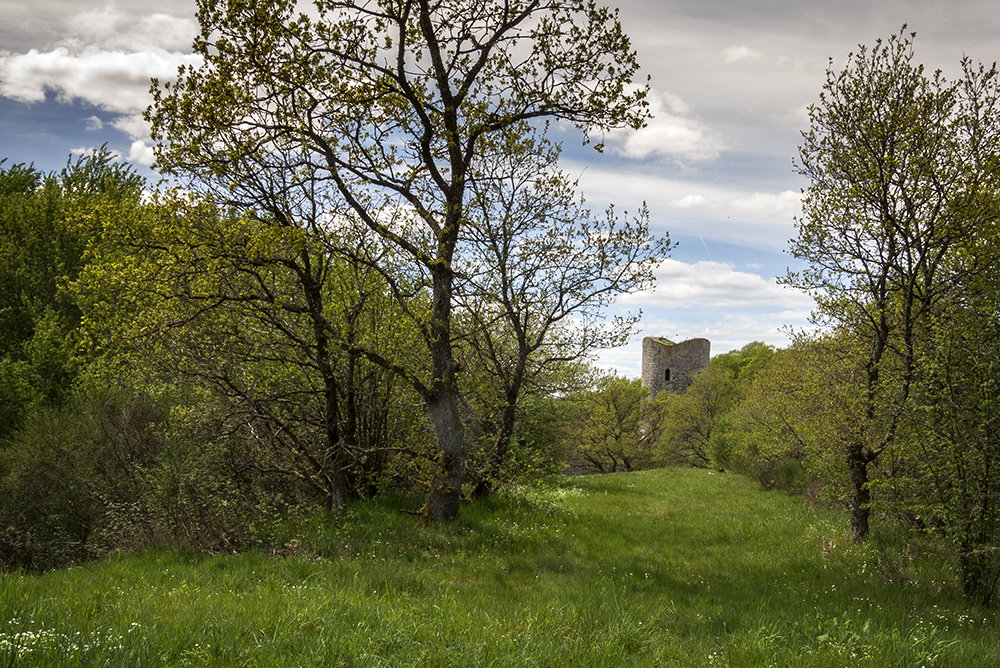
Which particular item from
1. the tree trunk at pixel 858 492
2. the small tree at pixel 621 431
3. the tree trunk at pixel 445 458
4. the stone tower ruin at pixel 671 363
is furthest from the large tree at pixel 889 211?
the stone tower ruin at pixel 671 363

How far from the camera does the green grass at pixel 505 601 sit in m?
4.58

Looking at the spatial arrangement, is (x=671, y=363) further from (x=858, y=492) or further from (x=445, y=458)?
(x=445, y=458)

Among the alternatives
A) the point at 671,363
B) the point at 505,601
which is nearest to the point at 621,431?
the point at 671,363

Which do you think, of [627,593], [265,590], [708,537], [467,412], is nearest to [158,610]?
[265,590]

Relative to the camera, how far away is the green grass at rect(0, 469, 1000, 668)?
4.58 m

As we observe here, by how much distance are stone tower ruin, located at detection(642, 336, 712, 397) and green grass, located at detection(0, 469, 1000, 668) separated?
37.6 m

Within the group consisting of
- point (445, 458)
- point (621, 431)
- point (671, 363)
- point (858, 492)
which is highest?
point (671, 363)

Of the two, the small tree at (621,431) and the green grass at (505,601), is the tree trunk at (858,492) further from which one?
the small tree at (621,431)

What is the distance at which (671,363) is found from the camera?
51.3 m

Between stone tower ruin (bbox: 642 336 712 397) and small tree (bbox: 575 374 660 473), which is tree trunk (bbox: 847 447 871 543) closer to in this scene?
small tree (bbox: 575 374 660 473)

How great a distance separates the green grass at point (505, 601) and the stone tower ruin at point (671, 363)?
123 ft

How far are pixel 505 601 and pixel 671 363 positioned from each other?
153 feet

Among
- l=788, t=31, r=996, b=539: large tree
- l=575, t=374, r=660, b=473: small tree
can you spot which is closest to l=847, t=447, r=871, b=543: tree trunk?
l=788, t=31, r=996, b=539: large tree

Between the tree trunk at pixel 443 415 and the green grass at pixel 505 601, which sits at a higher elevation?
the tree trunk at pixel 443 415
